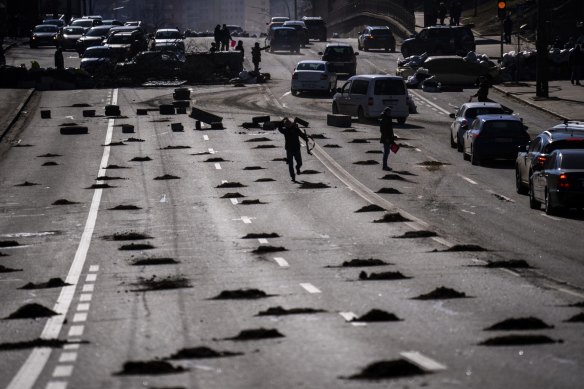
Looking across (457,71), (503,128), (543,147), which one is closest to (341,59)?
(457,71)

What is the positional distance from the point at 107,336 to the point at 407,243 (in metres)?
10.9

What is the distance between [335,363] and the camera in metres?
13.8

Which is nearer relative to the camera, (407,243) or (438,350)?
(438,350)

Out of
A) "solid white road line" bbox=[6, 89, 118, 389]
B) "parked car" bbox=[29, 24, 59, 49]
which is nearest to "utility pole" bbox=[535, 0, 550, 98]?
"solid white road line" bbox=[6, 89, 118, 389]

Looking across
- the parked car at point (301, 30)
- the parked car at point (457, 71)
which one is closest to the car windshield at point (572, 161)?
the parked car at point (457, 71)

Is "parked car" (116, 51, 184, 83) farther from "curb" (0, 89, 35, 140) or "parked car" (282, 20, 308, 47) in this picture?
"parked car" (282, 20, 308, 47)

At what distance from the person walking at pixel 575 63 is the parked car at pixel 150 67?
74.2 feet

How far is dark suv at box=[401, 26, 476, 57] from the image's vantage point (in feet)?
272

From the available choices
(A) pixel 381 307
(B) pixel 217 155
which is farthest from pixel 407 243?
(B) pixel 217 155

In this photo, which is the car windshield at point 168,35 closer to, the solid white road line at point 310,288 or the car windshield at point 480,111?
the car windshield at point 480,111

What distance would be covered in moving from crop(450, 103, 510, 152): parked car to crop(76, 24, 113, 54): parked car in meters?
50.0

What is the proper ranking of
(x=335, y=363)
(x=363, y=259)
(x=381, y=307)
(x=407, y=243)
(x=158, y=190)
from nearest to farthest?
(x=335, y=363) → (x=381, y=307) → (x=363, y=259) → (x=407, y=243) → (x=158, y=190)

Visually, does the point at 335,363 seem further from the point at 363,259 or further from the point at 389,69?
the point at 389,69

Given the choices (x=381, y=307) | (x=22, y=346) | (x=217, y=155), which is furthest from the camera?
(x=217, y=155)
